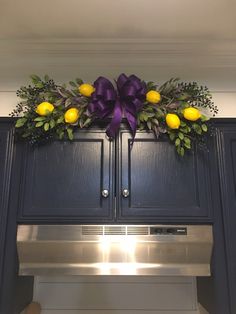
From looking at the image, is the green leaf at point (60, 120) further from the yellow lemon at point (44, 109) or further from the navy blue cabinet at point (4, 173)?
the navy blue cabinet at point (4, 173)

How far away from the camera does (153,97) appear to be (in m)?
1.54

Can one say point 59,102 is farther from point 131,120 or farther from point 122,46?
point 122,46

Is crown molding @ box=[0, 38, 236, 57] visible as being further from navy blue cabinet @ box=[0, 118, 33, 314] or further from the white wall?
navy blue cabinet @ box=[0, 118, 33, 314]

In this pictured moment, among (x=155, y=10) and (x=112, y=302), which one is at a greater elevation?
(x=155, y=10)

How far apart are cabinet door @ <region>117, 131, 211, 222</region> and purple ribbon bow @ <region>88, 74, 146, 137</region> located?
0.31ft

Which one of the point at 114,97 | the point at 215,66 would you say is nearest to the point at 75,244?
the point at 114,97

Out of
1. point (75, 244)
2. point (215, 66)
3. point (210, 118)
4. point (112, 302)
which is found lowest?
point (112, 302)

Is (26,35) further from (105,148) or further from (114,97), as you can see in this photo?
(105,148)

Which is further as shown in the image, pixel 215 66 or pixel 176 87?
pixel 215 66

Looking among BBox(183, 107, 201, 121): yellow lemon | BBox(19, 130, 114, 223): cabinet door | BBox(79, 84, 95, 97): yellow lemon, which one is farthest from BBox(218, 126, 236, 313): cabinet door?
BBox(79, 84, 95, 97): yellow lemon

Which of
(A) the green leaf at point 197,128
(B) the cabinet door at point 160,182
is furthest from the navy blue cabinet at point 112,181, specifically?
(A) the green leaf at point 197,128

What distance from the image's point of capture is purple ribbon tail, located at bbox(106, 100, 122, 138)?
4.89ft

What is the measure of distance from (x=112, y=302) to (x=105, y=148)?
0.94m

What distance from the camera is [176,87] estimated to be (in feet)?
5.25
